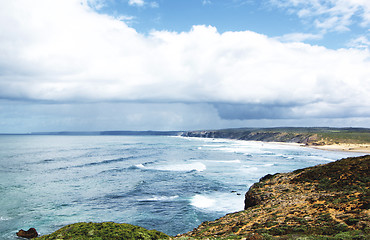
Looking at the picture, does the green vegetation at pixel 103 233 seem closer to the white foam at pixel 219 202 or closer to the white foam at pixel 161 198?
the white foam at pixel 219 202

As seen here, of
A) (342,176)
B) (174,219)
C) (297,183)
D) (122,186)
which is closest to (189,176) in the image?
(122,186)

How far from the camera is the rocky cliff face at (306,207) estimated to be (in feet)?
44.6

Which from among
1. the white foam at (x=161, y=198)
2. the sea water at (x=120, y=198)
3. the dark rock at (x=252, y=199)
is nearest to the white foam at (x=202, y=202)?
the sea water at (x=120, y=198)

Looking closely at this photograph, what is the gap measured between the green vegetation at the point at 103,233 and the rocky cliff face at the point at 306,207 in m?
4.75

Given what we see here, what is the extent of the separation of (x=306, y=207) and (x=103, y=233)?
14.0 m

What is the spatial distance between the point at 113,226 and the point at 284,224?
9941mm

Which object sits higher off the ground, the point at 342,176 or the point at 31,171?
the point at 342,176

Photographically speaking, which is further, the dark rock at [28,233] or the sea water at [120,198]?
the sea water at [120,198]

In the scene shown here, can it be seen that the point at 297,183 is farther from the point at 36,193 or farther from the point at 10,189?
the point at 10,189

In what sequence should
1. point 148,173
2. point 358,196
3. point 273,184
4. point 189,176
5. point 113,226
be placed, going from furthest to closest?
point 148,173 → point 189,176 → point 273,184 → point 358,196 → point 113,226

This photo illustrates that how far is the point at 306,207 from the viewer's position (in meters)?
17.9

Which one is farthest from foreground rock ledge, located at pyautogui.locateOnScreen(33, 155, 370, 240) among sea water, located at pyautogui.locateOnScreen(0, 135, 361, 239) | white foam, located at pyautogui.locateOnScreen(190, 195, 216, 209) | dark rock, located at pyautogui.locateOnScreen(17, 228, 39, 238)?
dark rock, located at pyautogui.locateOnScreen(17, 228, 39, 238)

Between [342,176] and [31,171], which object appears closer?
[342,176]

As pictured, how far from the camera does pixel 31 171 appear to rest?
5825cm
